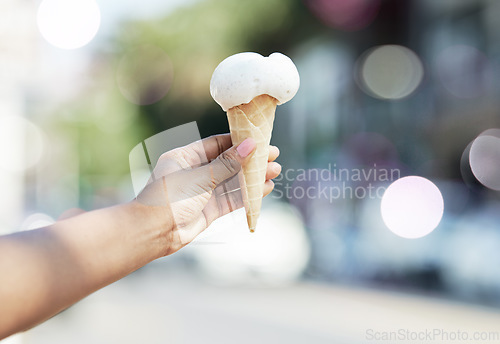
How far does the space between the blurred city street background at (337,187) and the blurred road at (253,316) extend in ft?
0.10

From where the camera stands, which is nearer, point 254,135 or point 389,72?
point 254,135

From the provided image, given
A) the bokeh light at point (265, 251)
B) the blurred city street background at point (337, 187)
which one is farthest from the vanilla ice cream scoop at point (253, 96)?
the bokeh light at point (265, 251)

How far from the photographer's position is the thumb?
6.61 ft

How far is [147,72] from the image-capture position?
14094 mm

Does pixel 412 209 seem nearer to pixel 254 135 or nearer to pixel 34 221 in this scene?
pixel 254 135

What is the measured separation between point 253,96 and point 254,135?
0.22 m

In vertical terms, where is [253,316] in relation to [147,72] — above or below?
below

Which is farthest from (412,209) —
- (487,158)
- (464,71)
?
(464,71)

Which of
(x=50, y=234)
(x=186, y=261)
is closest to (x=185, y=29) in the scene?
(x=186, y=261)

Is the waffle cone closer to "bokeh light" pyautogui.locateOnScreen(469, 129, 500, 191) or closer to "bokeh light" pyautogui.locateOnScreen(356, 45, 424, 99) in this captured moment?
"bokeh light" pyautogui.locateOnScreen(469, 129, 500, 191)

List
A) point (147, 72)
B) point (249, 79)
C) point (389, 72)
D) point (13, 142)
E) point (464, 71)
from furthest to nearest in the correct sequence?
point (147, 72) < point (389, 72) < point (464, 71) < point (13, 142) < point (249, 79)

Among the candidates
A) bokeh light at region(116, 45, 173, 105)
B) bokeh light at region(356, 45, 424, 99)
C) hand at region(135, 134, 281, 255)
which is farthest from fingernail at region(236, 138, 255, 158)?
bokeh light at region(116, 45, 173, 105)

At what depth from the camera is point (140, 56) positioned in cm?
1435

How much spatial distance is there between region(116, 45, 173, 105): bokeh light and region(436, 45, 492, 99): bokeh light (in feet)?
25.1
